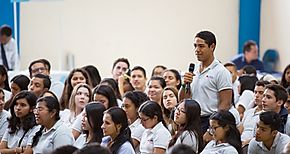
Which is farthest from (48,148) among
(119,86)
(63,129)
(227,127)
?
(119,86)

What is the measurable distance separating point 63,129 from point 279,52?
7.01 metres

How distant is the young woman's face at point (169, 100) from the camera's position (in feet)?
21.2

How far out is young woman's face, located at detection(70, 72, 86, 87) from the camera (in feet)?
24.4

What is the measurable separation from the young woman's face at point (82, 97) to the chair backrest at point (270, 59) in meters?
5.76

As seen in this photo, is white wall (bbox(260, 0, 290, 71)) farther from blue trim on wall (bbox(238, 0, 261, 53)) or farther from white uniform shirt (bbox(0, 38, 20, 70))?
white uniform shirt (bbox(0, 38, 20, 70))

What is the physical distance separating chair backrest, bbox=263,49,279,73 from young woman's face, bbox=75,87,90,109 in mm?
5758

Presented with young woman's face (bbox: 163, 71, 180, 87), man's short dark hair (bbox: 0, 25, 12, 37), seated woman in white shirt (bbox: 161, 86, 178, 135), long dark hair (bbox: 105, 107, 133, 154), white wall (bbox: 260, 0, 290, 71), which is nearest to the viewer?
long dark hair (bbox: 105, 107, 133, 154)

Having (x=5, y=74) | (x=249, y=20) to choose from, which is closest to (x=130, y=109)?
→ (x=5, y=74)

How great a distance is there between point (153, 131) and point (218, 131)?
Answer: 0.74 m

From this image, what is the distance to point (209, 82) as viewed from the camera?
5715 millimetres

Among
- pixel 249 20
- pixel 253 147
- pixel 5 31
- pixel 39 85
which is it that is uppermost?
pixel 249 20

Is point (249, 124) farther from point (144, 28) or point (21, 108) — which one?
point (144, 28)

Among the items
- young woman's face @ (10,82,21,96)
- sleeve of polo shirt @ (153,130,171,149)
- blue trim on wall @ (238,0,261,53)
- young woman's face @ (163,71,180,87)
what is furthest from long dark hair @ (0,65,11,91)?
blue trim on wall @ (238,0,261,53)

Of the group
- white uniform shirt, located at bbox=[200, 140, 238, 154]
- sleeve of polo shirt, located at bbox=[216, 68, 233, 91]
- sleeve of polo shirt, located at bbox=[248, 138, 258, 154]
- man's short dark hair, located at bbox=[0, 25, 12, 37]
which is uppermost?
man's short dark hair, located at bbox=[0, 25, 12, 37]
